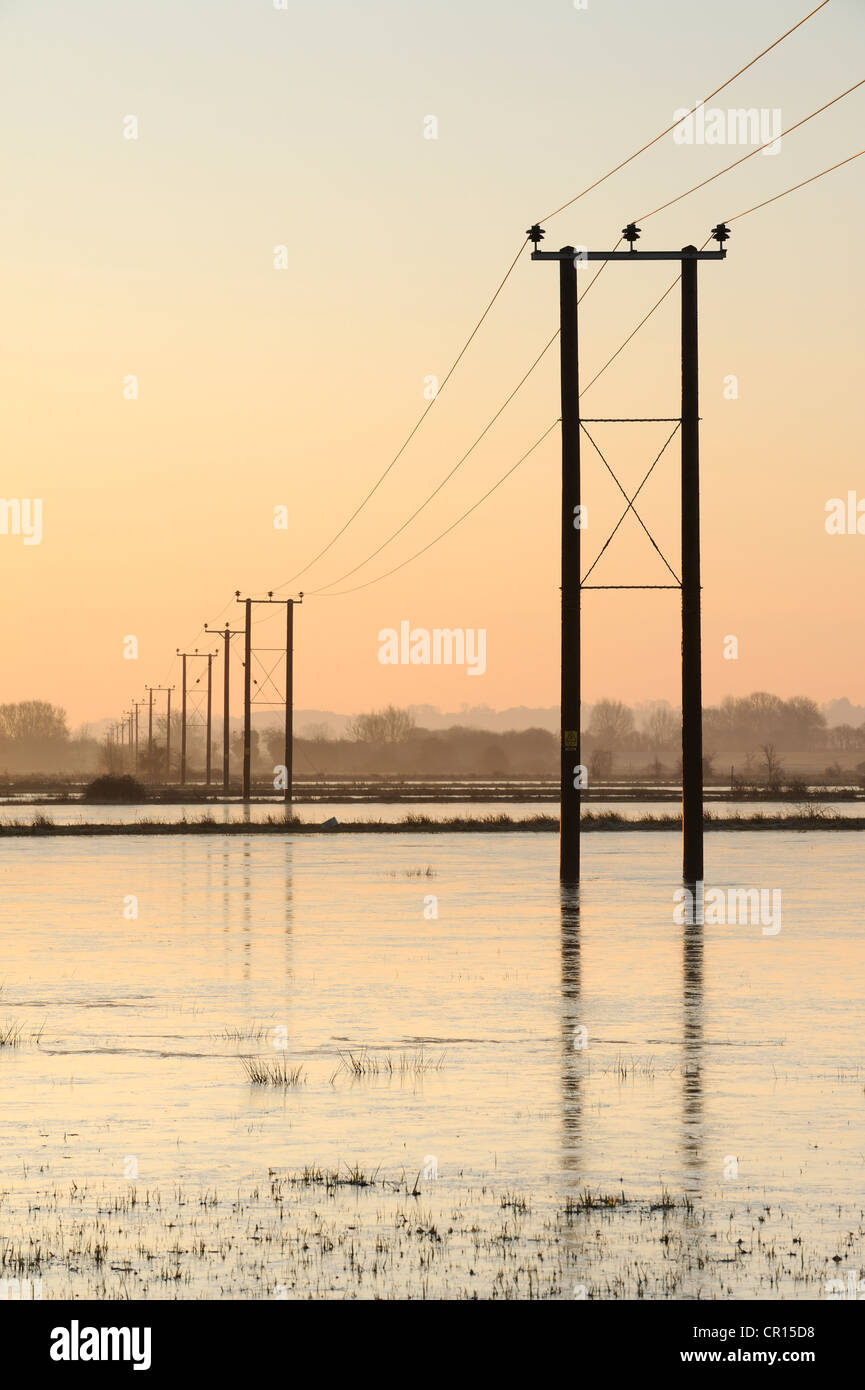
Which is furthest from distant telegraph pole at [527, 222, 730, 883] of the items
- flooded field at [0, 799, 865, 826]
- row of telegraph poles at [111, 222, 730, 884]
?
flooded field at [0, 799, 865, 826]

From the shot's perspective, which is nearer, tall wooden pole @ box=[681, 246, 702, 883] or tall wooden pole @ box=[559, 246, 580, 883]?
tall wooden pole @ box=[681, 246, 702, 883]

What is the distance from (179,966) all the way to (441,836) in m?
38.6

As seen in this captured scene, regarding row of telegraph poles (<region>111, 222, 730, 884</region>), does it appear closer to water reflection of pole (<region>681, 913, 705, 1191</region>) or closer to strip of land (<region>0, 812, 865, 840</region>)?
water reflection of pole (<region>681, 913, 705, 1191</region>)

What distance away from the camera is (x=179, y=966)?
71.7ft

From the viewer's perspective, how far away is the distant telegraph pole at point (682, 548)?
33.2 m

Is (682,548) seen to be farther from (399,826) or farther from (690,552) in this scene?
(399,826)

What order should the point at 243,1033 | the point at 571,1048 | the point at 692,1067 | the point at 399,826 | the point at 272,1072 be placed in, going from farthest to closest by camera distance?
the point at 399,826 < the point at 243,1033 < the point at 571,1048 < the point at 692,1067 < the point at 272,1072

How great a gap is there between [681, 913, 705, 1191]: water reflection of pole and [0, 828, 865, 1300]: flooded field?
41 millimetres

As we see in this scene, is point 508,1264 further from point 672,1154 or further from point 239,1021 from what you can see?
point 239,1021

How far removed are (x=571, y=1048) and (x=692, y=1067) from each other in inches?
51.7

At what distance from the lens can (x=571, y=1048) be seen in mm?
15547

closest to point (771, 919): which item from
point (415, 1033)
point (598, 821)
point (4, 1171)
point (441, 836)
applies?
point (415, 1033)

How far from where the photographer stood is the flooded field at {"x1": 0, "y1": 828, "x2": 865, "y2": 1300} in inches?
343

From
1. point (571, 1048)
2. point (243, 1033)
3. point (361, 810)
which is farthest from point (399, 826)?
point (571, 1048)
